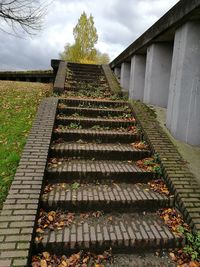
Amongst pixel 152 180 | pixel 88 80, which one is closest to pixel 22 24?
pixel 88 80

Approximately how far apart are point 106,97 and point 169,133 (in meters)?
3.34

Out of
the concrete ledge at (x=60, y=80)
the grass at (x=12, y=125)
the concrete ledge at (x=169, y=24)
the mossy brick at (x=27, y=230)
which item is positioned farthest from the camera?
the concrete ledge at (x=60, y=80)

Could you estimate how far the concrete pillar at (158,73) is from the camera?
703cm

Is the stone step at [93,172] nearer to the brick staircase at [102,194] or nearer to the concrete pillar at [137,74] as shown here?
the brick staircase at [102,194]

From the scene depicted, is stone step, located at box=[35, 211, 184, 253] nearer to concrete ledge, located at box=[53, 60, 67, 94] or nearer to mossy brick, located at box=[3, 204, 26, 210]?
mossy brick, located at box=[3, 204, 26, 210]

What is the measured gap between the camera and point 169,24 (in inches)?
220

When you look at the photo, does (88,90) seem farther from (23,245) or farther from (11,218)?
(23,245)

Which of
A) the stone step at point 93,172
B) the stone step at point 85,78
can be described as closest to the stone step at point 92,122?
the stone step at point 93,172

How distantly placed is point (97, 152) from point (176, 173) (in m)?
1.46

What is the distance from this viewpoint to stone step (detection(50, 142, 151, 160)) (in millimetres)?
4734

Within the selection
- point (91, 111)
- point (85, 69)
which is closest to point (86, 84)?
point (85, 69)

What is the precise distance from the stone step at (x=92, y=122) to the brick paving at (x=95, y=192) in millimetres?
22

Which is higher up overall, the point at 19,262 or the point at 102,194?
the point at 102,194

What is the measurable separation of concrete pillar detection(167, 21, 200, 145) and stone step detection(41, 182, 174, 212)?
183 centimetres
